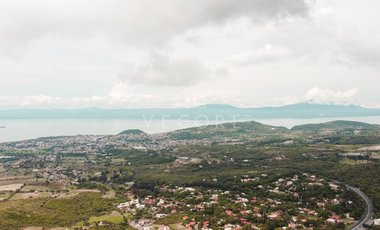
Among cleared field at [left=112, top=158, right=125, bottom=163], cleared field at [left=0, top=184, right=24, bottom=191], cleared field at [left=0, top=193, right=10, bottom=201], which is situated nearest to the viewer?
cleared field at [left=0, top=193, right=10, bottom=201]

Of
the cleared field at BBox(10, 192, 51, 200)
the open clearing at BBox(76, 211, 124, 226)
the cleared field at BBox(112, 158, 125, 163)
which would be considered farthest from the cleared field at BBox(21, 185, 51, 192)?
the cleared field at BBox(112, 158, 125, 163)

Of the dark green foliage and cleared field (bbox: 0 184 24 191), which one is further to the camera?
cleared field (bbox: 0 184 24 191)

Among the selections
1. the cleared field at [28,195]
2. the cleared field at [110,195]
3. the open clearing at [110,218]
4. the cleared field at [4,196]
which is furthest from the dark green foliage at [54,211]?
the cleared field at [4,196]

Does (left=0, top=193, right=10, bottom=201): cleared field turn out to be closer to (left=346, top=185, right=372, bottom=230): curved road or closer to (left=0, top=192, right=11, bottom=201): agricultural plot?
(left=0, top=192, right=11, bottom=201): agricultural plot

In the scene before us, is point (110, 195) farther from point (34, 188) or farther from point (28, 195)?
point (34, 188)

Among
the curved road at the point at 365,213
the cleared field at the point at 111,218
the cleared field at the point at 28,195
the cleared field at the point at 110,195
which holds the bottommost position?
the cleared field at the point at 110,195

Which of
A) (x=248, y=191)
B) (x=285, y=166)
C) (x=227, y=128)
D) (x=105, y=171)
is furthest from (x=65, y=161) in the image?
(x=227, y=128)

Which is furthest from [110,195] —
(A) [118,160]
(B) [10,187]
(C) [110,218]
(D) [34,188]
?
(A) [118,160]

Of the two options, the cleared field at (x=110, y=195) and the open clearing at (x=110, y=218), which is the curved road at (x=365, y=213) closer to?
the open clearing at (x=110, y=218)

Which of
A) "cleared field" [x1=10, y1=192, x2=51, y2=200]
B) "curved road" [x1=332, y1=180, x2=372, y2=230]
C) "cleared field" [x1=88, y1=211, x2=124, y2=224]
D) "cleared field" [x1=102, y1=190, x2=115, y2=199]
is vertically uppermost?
"curved road" [x1=332, y1=180, x2=372, y2=230]

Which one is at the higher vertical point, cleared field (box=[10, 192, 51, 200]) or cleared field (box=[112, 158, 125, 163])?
cleared field (box=[10, 192, 51, 200])

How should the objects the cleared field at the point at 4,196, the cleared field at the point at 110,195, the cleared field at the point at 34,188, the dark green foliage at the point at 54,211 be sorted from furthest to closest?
1. the cleared field at the point at 34,188
2. the cleared field at the point at 110,195
3. the cleared field at the point at 4,196
4. the dark green foliage at the point at 54,211
